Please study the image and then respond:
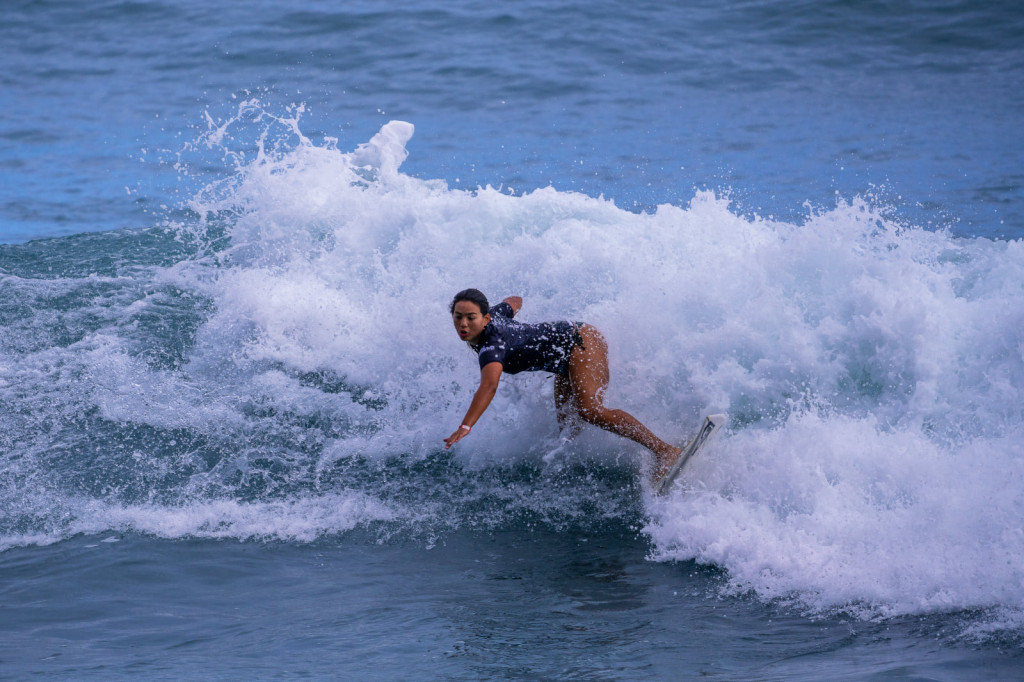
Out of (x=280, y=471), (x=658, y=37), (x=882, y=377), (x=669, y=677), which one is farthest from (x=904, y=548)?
(x=658, y=37)

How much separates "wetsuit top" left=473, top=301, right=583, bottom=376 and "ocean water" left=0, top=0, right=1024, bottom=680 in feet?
1.91

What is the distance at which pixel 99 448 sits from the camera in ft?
23.9

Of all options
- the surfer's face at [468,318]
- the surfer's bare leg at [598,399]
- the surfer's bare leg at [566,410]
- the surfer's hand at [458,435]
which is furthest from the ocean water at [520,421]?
the surfer's face at [468,318]

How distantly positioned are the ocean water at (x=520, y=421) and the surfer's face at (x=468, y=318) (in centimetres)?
115

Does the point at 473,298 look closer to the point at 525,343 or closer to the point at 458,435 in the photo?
the point at 525,343

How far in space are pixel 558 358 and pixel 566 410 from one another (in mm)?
457

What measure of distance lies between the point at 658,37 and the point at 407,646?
1690 centimetres

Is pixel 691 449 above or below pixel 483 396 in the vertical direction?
below

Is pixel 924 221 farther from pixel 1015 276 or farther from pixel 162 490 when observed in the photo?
pixel 162 490

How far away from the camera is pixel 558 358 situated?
260 inches

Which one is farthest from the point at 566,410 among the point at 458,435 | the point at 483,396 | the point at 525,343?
the point at 458,435

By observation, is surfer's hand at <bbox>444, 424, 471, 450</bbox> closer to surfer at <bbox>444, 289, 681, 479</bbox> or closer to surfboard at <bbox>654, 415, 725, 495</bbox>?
surfer at <bbox>444, 289, 681, 479</bbox>

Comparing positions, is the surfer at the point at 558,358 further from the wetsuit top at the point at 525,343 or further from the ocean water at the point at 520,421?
the ocean water at the point at 520,421

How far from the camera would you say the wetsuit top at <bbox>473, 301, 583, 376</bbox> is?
6219 mm
